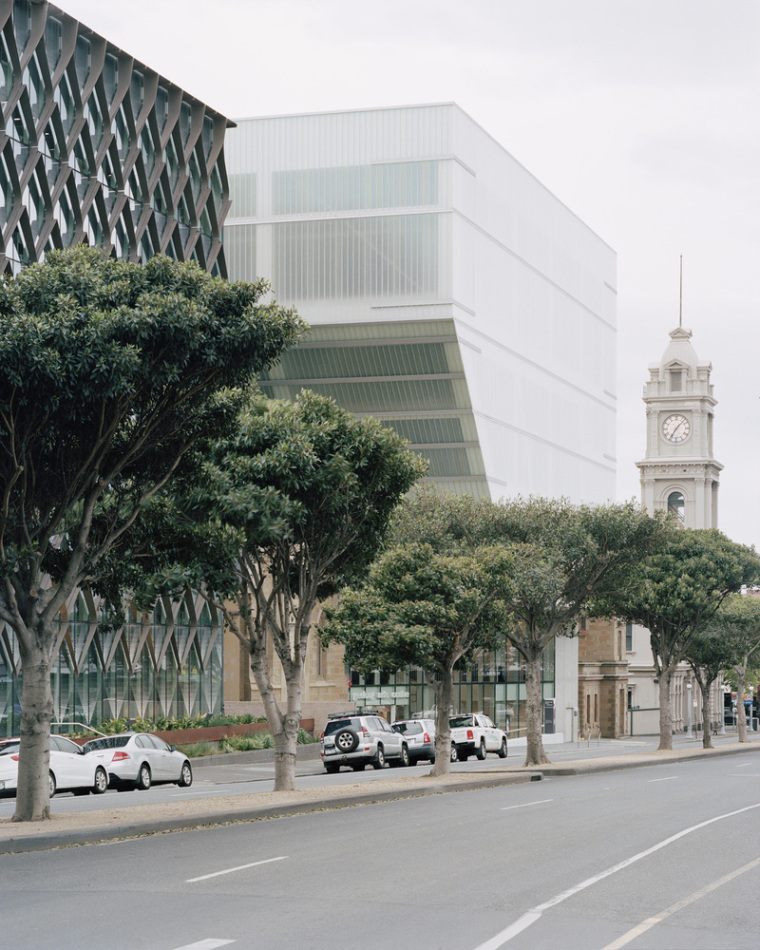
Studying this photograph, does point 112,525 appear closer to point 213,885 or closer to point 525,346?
point 213,885

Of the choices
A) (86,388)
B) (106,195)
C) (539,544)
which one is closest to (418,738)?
(539,544)

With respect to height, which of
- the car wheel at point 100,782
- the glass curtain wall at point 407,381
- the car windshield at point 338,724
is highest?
the glass curtain wall at point 407,381

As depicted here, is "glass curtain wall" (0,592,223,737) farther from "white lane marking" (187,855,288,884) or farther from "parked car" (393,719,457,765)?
"white lane marking" (187,855,288,884)

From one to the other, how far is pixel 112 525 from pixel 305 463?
4.34 metres

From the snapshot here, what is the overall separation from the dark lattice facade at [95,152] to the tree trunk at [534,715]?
60.2ft

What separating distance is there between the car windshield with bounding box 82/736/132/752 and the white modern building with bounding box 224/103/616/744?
1473 inches

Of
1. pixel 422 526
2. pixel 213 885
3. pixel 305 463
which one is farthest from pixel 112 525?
pixel 422 526

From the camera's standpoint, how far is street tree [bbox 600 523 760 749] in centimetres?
5472

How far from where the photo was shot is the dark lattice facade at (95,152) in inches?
1726

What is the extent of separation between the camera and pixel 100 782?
32281mm

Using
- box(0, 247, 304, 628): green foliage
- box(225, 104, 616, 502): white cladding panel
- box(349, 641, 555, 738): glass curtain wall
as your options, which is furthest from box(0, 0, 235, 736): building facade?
box(0, 247, 304, 628): green foliage

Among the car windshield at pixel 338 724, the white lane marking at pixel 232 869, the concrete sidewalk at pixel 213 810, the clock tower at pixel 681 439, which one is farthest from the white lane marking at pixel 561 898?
the clock tower at pixel 681 439

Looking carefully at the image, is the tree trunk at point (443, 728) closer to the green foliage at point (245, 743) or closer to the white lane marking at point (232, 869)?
the green foliage at point (245, 743)

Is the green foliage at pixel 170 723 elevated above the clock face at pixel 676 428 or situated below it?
below
